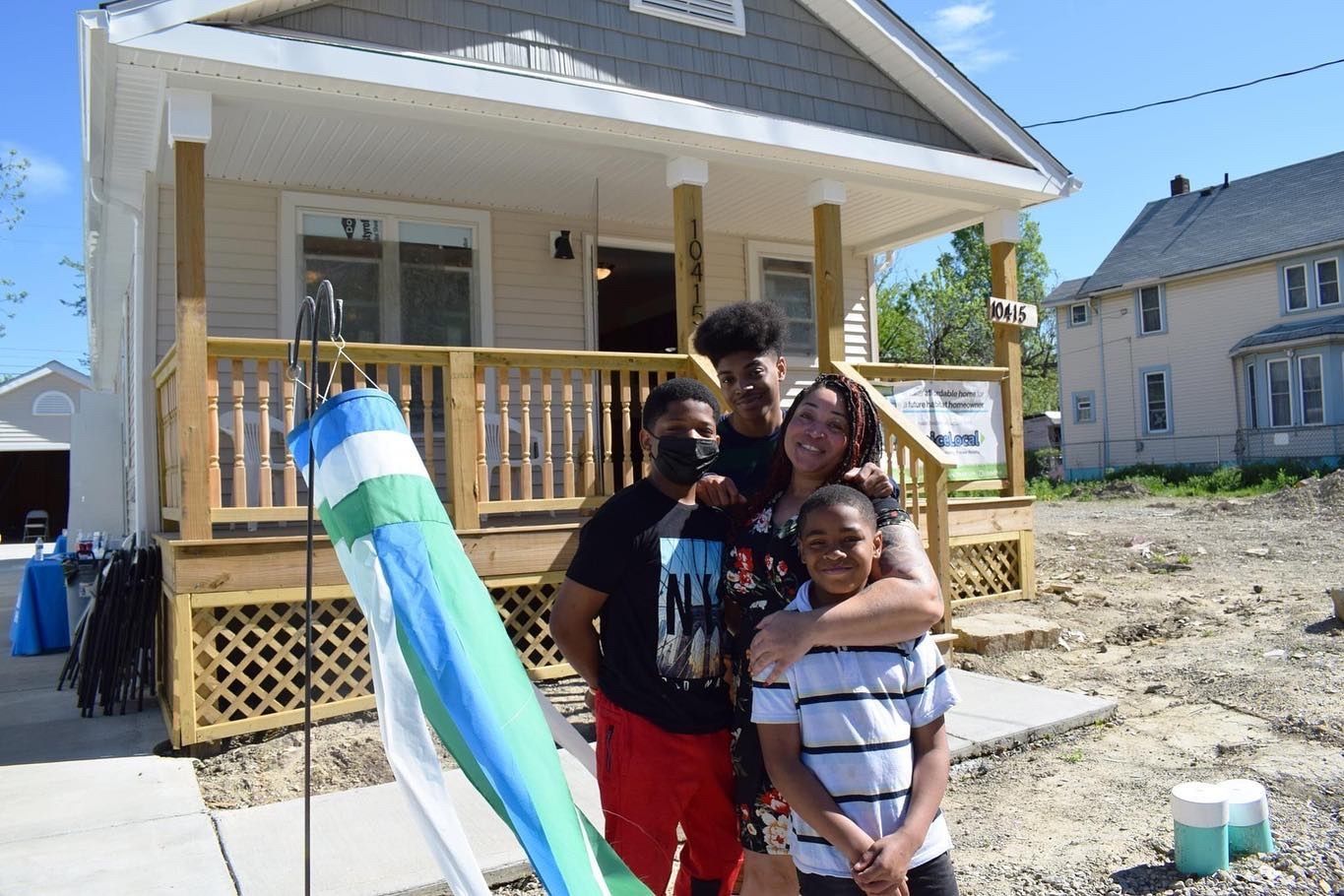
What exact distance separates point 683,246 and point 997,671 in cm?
365

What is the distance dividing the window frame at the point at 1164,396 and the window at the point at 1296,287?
134 inches

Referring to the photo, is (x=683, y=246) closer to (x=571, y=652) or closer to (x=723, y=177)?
(x=723, y=177)

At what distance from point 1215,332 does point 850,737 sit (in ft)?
93.3

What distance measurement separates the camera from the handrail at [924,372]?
26.3ft

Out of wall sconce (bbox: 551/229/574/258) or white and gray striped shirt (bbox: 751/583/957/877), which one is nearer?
white and gray striped shirt (bbox: 751/583/957/877)

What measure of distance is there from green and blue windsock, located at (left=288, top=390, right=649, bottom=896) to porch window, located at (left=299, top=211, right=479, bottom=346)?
603 centimetres

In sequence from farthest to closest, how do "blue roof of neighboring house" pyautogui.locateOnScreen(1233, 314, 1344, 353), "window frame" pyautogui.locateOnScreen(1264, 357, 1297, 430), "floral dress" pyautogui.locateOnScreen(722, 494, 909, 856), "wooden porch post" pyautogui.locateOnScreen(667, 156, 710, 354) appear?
"window frame" pyautogui.locateOnScreen(1264, 357, 1297, 430)
"blue roof of neighboring house" pyautogui.locateOnScreen(1233, 314, 1344, 353)
"wooden porch post" pyautogui.locateOnScreen(667, 156, 710, 354)
"floral dress" pyautogui.locateOnScreen(722, 494, 909, 856)

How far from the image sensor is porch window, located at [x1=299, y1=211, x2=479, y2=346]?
315 inches

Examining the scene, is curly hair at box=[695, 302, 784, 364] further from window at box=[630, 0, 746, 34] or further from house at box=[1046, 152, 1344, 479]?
house at box=[1046, 152, 1344, 479]

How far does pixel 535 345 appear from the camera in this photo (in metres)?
8.83

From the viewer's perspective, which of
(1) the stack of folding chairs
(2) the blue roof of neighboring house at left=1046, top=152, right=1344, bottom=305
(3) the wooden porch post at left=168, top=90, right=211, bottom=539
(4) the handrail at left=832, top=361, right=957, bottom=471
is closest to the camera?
(3) the wooden porch post at left=168, top=90, right=211, bottom=539

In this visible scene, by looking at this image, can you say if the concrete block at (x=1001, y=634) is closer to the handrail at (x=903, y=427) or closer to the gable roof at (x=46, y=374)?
the handrail at (x=903, y=427)

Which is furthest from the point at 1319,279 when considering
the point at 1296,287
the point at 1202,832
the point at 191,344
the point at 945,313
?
the point at 191,344

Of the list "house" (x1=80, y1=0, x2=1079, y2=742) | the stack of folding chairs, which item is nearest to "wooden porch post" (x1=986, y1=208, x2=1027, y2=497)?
"house" (x1=80, y1=0, x2=1079, y2=742)
